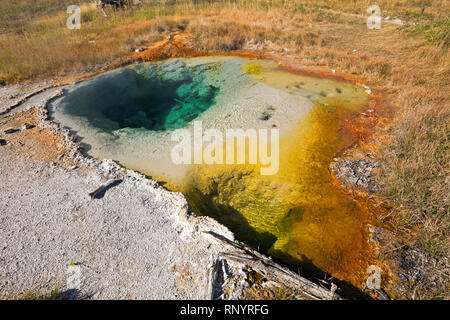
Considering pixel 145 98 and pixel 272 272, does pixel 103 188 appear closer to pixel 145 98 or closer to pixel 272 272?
pixel 272 272

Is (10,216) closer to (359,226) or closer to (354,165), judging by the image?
(359,226)

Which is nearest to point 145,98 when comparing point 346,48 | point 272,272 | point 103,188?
point 103,188

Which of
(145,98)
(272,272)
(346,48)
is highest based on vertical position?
(346,48)

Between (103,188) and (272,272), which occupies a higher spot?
(103,188)

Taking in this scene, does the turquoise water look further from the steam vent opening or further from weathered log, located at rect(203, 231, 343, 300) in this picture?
weathered log, located at rect(203, 231, 343, 300)

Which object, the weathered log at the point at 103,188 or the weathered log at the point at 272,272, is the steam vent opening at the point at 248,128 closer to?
the weathered log at the point at 272,272

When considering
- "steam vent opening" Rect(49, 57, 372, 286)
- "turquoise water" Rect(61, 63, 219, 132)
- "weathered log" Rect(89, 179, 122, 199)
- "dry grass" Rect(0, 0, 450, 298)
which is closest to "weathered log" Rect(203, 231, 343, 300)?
"steam vent opening" Rect(49, 57, 372, 286)

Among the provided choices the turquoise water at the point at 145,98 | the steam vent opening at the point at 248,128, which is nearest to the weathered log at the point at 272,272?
the steam vent opening at the point at 248,128

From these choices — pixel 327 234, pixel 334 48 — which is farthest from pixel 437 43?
pixel 327 234
